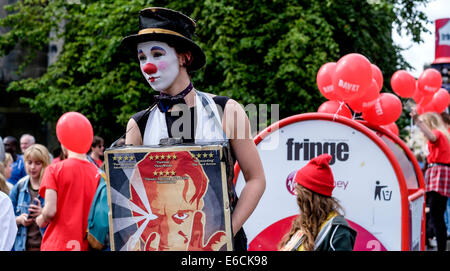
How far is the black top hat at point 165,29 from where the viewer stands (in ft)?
7.01

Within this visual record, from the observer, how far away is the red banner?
38.9 ft

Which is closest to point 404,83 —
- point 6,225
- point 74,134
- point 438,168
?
point 438,168

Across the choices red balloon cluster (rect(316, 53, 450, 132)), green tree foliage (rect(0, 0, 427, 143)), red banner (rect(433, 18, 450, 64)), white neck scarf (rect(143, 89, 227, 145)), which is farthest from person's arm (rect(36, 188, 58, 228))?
red banner (rect(433, 18, 450, 64))

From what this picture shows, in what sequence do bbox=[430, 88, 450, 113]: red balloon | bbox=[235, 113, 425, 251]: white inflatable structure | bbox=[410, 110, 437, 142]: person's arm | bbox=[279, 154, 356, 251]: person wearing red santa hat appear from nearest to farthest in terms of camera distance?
bbox=[279, 154, 356, 251]: person wearing red santa hat → bbox=[235, 113, 425, 251]: white inflatable structure → bbox=[410, 110, 437, 142]: person's arm → bbox=[430, 88, 450, 113]: red balloon

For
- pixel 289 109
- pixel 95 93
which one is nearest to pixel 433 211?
pixel 289 109

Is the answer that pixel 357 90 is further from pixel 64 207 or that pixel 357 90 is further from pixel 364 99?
pixel 64 207

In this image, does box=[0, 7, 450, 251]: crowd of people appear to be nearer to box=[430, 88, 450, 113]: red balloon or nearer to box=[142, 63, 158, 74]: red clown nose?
box=[142, 63, 158, 74]: red clown nose

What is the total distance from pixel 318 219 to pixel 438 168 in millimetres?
4600

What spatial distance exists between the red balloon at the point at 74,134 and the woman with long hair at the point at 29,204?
0.49 meters

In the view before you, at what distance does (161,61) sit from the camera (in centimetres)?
217

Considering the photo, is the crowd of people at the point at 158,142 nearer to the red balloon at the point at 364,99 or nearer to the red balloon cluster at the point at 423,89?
the red balloon at the point at 364,99

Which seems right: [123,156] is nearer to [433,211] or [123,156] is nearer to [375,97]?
[375,97]

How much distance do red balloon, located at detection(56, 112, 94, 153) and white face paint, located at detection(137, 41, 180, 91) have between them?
2759 mm
